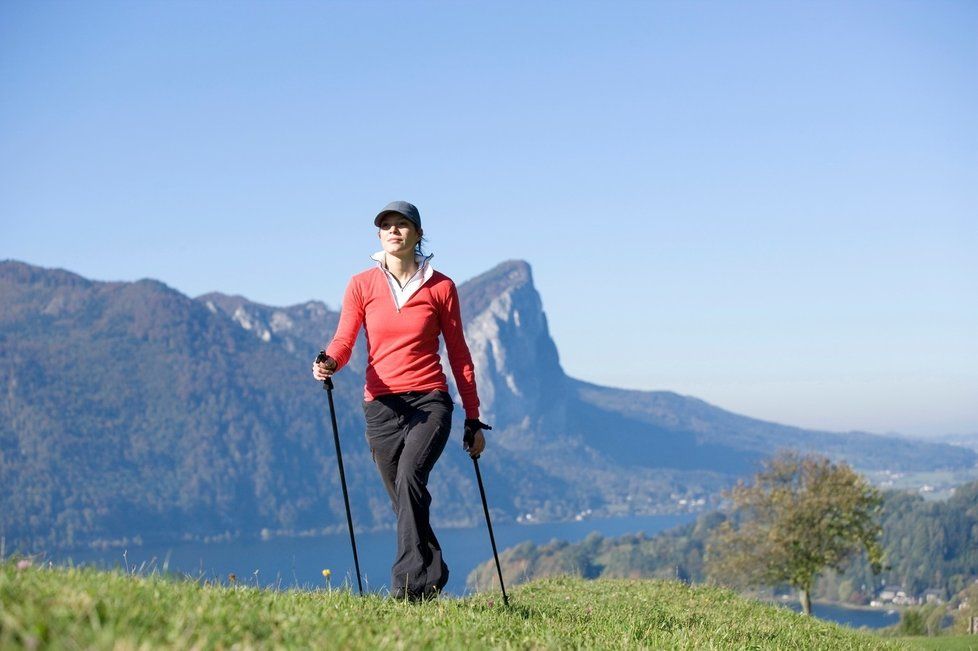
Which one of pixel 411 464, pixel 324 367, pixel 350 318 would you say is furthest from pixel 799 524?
pixel 324 367

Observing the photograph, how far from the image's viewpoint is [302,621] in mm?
4898

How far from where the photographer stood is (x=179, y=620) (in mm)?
4176

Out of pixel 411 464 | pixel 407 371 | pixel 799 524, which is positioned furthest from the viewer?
pixel 799 524

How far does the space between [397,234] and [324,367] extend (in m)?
1.14

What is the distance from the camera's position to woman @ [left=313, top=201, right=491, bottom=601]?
25.0 feet

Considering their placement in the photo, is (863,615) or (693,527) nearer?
(863,615)

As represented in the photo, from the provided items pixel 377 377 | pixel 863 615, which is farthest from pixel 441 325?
pixel 863 615

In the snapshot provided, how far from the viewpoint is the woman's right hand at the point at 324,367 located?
7.46 metres

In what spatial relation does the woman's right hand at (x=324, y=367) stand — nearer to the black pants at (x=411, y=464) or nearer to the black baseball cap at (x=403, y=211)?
the black pants at (x=411, y=464)

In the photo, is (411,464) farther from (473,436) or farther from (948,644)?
(948,644)

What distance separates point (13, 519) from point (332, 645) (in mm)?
210693

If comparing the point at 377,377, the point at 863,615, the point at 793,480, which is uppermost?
the point at 377,377

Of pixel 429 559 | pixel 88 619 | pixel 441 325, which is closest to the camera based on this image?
pixel 88 619

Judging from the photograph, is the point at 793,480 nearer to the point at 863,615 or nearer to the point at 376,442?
the point at 376,442
